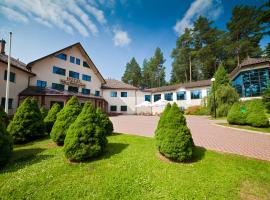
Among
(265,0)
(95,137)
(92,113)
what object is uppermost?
(265,0)

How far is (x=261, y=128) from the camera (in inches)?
427

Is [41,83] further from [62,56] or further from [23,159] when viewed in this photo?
[23,159]

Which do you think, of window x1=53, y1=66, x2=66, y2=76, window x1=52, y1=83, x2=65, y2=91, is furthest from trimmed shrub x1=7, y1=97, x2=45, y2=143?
window x1=53, y1=66, x2=66, y2=76

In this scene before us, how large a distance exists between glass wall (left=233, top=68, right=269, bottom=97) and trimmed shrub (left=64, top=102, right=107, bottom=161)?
1091 inches

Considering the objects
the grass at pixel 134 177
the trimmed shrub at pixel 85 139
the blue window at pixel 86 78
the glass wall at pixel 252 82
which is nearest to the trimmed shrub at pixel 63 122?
the grass at pixel 134 177

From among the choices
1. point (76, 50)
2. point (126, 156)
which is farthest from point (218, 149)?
point (76, 50)

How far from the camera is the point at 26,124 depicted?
787cm

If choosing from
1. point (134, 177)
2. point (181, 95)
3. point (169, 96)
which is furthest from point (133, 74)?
point (134, 177)

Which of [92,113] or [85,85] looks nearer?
[92,113]

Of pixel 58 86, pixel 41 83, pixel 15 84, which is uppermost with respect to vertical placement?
pixel 41 83

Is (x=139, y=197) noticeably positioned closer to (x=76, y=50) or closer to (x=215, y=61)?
(x=76, y=50)

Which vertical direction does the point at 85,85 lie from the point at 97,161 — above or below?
above

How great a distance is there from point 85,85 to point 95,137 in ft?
78.1

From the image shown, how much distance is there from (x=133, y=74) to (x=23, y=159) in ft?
181
